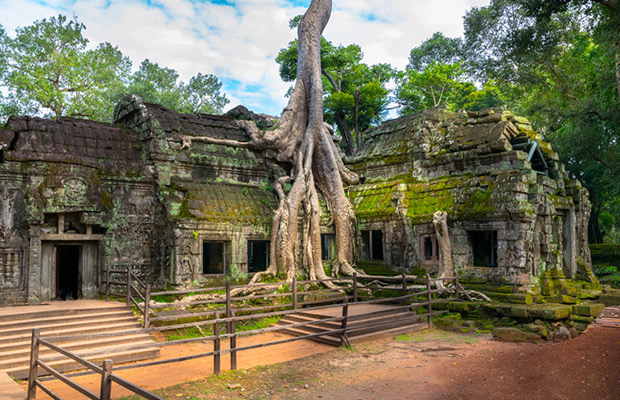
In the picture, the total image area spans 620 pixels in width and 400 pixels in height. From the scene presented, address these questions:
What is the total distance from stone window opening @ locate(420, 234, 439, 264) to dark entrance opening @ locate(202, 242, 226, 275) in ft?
18.7

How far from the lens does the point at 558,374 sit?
735 centimetres

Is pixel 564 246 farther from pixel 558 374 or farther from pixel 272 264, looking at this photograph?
pixel 272 264

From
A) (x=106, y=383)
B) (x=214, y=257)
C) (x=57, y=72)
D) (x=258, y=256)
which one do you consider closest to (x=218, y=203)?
(x=214, y=257)

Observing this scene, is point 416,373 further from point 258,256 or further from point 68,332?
point 258,256

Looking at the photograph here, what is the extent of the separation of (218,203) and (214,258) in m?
1.53

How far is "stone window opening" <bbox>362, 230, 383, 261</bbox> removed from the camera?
15.2m

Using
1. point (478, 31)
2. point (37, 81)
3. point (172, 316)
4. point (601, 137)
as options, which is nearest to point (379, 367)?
point (172, 316)

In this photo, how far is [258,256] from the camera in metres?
14.1

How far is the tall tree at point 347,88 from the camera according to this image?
92.8 feet

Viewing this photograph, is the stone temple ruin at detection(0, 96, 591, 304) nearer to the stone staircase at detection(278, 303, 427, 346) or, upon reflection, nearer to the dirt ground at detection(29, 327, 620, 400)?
the stone staircase at detection(278, 303, 427, 346)

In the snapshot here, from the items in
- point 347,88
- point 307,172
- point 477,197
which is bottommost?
point 477,197

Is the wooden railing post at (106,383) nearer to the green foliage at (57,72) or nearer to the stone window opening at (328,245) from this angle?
the stone window opening at (328,245)

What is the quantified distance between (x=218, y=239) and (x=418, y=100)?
70.3ft

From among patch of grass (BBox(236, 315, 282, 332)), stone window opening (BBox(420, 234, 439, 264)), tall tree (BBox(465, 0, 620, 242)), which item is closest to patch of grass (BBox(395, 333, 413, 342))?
patch of grass (BBox(236, 315, 282, 332))
